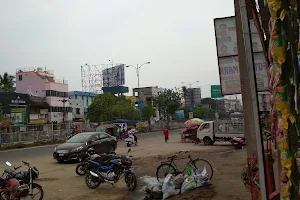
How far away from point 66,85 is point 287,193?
227 feet

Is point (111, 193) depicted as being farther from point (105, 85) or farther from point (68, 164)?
point (105, 85)

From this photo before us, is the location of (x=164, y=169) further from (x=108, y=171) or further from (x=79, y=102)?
(x=79, y=102)

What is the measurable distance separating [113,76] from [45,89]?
1052 inches

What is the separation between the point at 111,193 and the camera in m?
8.72

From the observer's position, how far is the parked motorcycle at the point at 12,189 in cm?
693

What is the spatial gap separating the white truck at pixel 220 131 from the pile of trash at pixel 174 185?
13049 mm

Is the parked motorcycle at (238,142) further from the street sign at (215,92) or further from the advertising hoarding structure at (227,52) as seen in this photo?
the advertising hoarding structure at (227,52)

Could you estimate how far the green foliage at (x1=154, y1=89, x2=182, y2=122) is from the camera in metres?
60.7

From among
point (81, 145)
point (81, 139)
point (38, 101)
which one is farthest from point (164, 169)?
point (38, 101)

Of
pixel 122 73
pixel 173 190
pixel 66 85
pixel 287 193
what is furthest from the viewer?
pixel 122 73

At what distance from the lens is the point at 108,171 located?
920 centimetres

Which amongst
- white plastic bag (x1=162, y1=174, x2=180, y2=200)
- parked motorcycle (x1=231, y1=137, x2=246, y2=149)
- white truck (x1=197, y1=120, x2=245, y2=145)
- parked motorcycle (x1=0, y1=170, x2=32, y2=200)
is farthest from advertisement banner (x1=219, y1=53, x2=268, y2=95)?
white truck (x1=197, y1=120, x2=245, y2=145)

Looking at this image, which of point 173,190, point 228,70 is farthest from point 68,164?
point 228,70

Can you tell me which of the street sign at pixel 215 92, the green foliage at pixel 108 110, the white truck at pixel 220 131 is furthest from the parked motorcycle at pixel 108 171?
the green foliage at pixel 108 110
